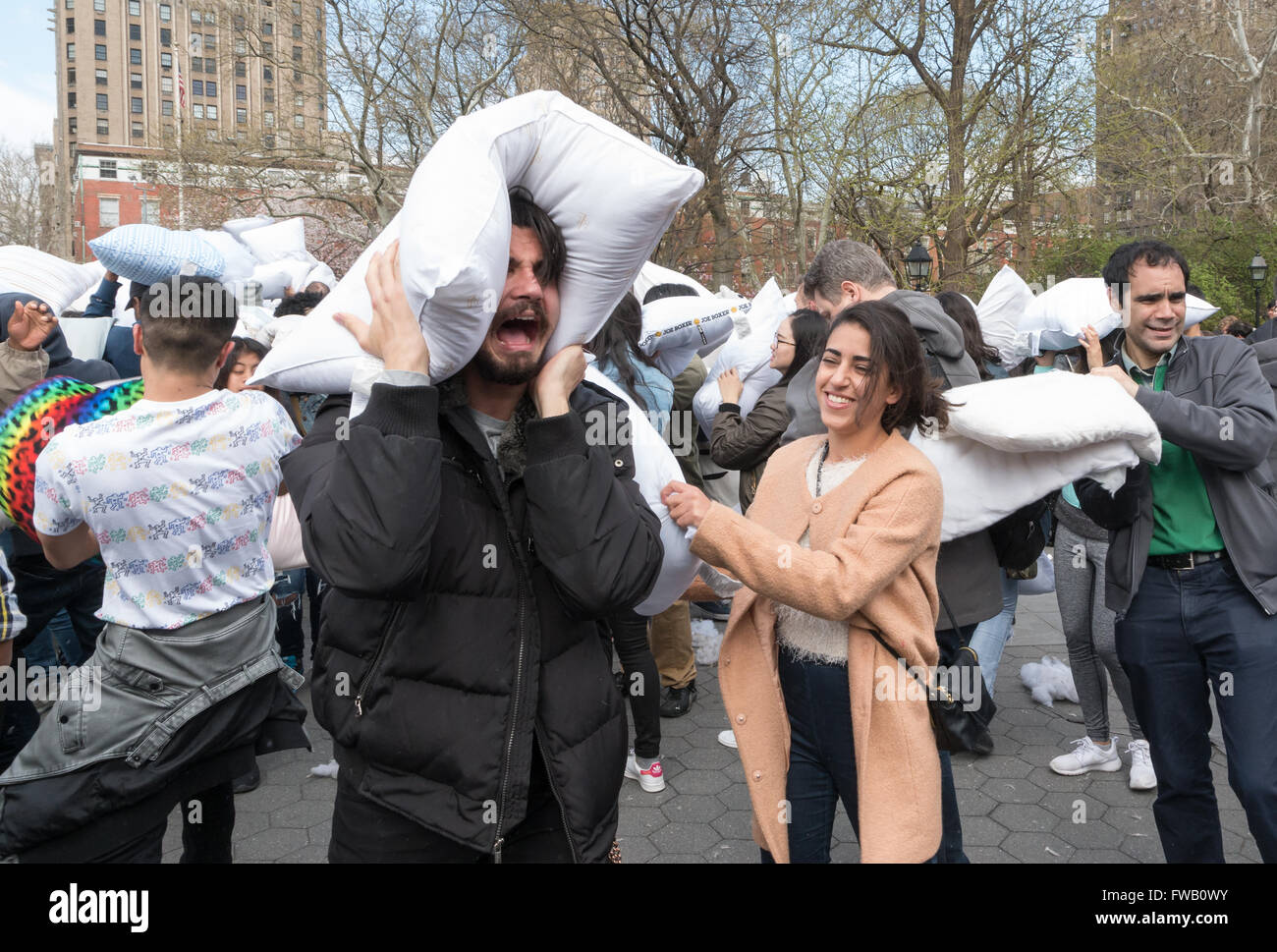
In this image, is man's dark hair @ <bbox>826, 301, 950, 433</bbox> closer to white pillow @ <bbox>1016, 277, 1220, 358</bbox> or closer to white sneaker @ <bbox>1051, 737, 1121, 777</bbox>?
white pillow @ <bbox>1016, 277, 1220, 358</bbox>

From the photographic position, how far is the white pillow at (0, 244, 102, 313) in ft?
13.4

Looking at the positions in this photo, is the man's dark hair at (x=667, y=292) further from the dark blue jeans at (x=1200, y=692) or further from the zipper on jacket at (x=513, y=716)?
the zipper on jacket at (x=513, y=716)

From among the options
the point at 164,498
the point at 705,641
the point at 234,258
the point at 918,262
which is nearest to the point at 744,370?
the point at 705,641

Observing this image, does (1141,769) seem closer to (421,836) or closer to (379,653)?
(421,836)

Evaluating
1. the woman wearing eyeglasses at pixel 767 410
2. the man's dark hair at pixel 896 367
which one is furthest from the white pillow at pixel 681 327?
the man's dark hair at pixel 896 367

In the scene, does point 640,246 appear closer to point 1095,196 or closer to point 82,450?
point 82,450

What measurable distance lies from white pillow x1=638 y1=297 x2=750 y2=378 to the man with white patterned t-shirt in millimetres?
2245

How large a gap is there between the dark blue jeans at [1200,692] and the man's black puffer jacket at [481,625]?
6.32 ft

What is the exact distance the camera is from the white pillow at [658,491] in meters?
2.04

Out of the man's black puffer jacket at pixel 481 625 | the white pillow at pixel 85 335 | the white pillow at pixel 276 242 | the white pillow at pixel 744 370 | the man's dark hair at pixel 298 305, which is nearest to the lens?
the man's black puffer jacket at pixel 481 625

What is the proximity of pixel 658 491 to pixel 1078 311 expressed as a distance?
2.84 m

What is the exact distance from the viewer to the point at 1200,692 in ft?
9.38

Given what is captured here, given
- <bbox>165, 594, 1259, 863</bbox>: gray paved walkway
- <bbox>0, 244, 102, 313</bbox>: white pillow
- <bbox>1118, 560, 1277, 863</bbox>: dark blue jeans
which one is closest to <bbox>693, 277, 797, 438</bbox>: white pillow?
<bbox>165, 594, 1259, 863</bbox>: gray paved walkway
